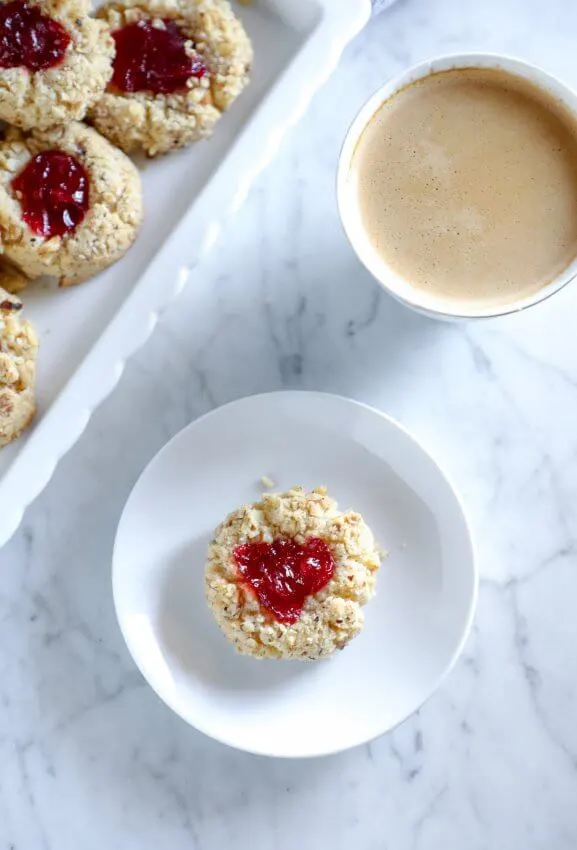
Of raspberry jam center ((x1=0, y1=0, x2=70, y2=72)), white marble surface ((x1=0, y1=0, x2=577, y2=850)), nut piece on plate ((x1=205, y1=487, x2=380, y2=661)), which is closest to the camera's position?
raspberry jam center ((x1=0, y1=0, x2=70, y2=72))

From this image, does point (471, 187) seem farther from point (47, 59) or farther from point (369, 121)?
point (47, 59)

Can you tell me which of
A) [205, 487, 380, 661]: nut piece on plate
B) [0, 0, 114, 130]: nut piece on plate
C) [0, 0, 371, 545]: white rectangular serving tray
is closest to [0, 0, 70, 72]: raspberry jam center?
[0, 0, 114, 130]: nut piece on plate

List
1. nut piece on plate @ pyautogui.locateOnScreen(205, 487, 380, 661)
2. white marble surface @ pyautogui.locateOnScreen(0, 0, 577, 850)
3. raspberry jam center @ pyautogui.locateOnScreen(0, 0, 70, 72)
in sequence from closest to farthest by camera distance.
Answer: raspberry jam center @ pyautogui.locateOnScreen(0, 0, 70, 72), nut piece on plate @ pyautogui.locateOnScreen(205, 487, 380, 661), white marble surface @ pyautogui.locateOnScreen(0, 0, 577, 850)

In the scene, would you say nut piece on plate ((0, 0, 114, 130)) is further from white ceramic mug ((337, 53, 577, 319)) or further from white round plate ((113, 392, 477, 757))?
white round plate ((113, 392, 477, 757))

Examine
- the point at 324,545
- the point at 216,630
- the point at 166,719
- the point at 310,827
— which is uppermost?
the point at 324,545

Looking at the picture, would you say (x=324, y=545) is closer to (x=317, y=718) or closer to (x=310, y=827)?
(x=317, y=718)

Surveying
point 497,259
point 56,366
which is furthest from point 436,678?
point 56,366
